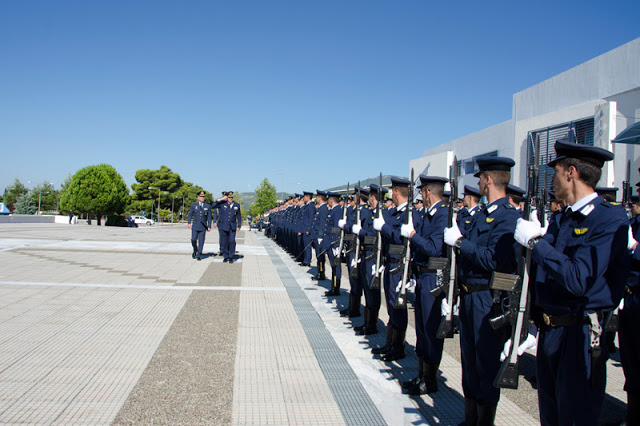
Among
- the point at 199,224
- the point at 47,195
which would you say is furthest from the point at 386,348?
the point at 47,195

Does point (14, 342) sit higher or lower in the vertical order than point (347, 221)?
lower

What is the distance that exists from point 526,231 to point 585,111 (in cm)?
1617

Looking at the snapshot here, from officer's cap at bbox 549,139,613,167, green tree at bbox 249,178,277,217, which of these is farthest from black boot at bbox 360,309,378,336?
green tree at bbox 249,178,277,217

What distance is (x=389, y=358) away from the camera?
547 cm

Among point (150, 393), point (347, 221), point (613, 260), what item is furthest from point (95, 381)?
point (347, 221)

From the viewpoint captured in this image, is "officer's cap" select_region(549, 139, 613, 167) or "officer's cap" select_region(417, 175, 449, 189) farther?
"officer's cap" select_region(417, 175, 449, 189)

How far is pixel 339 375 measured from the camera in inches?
194

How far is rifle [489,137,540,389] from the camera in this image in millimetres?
2898

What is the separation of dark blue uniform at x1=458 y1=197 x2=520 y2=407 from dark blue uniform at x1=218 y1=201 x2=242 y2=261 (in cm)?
1207

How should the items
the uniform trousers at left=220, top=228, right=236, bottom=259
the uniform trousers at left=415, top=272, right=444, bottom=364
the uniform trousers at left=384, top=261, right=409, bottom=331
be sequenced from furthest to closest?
the uniform trousers at left=220, top=228, right=236, bottom=259 < the uniform trousers at left=384, top=261, right=409, bottom=331 < the uniform trousers at left=415, top=272, right=444, bottom=364

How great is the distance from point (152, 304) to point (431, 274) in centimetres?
527

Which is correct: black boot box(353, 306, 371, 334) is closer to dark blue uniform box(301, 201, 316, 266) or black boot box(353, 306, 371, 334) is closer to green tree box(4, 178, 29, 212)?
dark blue uniform box(301, 201, 316, 266)

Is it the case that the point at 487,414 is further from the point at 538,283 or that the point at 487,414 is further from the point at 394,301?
the point at 394,301

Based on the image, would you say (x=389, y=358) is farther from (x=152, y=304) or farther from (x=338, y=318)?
(x=152, y=304)
